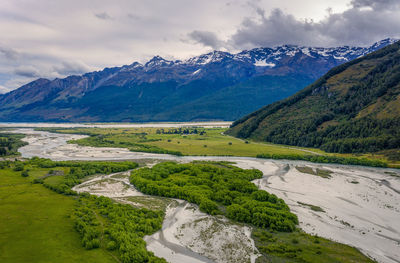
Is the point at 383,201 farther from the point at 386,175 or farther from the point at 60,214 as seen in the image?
the point at 60,214

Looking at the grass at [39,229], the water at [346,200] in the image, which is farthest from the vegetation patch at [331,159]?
the grass at [39,229]

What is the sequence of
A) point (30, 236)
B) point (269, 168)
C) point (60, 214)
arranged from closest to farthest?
point (30, 236), point (60, 214), point (269, 168)

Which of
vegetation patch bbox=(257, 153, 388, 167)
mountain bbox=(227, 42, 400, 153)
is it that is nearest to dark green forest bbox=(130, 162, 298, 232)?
vegetation patch bbox=(257, 153, 388, 167)

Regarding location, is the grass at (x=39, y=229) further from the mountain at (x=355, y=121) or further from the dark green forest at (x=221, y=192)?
the mountain at (x=355, y=121)

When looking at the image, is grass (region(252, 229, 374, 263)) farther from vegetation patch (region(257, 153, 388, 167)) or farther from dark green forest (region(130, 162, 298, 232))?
vegetation patch (region(257, 153, 388, 167))

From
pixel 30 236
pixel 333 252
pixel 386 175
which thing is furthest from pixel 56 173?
pixel 386 175

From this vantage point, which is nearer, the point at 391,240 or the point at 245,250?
the point at 245,250

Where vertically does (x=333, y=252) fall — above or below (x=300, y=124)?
below
